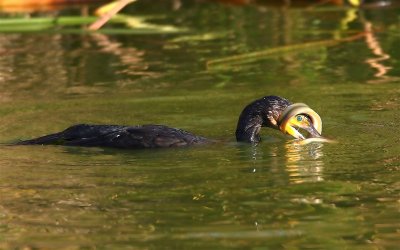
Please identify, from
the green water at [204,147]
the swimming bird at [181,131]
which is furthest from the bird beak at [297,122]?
the green water at [204,147]

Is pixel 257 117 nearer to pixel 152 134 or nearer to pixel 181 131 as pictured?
pixel 181 131

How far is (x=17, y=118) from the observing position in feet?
35.8

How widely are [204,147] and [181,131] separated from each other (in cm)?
29

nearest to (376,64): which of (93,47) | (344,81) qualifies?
(344,81)

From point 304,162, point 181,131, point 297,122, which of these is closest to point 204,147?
point 181,131

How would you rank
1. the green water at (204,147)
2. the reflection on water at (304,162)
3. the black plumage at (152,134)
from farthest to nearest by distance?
the black plumage at (152,134), the reflection on water at (304,162), the green water at (204,147)

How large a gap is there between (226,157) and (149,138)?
76 centimetres

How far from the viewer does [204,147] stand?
373 inches

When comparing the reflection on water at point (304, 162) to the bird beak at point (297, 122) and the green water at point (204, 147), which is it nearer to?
the green water at point (204, 147)

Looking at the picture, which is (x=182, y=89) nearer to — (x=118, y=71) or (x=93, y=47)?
(x=118, y=71)

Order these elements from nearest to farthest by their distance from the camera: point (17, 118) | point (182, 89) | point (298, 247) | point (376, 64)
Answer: point (298, 247) → point (17, 118) → point (182, 89) → point (376, 64)

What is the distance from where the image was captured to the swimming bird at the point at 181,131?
9.55 m

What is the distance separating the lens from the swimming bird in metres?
9.55

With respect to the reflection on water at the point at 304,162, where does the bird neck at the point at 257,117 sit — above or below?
above
